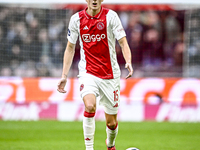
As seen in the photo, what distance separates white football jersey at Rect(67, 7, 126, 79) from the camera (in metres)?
5.24

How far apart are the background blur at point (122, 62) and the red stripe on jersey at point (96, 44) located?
545 cm

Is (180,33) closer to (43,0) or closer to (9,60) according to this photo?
(43,0)

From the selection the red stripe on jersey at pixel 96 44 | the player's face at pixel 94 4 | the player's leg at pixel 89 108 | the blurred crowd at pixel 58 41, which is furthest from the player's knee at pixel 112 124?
the blurred crowd at pixel 58 41

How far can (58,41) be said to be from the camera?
517 inches

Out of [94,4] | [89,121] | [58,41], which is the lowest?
[89,121]

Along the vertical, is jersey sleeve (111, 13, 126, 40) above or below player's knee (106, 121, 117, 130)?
above

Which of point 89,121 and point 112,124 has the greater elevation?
point 89,121

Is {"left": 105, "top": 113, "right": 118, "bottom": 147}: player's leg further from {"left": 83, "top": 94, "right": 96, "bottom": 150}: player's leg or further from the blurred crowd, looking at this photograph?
the blurred crowd

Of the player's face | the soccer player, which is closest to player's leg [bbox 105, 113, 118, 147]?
the soccer player

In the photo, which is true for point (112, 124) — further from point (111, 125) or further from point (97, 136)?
point (97, 136)

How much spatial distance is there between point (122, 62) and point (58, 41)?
97.1 inches

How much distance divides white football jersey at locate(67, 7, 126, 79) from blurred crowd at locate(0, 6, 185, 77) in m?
7.34

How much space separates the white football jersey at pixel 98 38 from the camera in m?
5.24

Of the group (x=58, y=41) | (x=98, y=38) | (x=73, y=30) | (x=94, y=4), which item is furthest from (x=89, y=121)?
(x=58, y=41)
